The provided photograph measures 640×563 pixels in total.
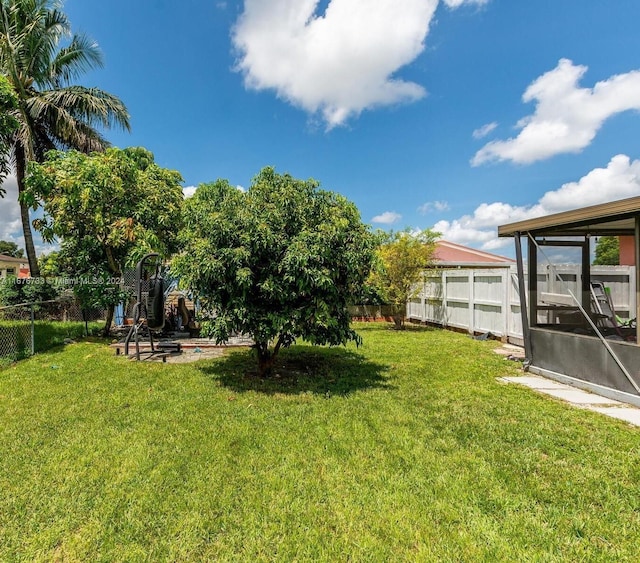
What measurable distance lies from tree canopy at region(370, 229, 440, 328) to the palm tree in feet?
36.9

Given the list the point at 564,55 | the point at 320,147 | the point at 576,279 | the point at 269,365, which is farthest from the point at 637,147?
the point at 269,365

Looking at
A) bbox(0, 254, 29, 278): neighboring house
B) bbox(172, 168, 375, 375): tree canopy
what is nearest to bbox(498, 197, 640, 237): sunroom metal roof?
bbox(172, 168, 375, 375): tree canopy

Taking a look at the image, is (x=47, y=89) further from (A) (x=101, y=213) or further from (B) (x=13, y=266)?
(B) (x=13, y=266)

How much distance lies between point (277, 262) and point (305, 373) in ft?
6.87

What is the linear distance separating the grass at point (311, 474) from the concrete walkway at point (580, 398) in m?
0.33

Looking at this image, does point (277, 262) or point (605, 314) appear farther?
point (605, 314)

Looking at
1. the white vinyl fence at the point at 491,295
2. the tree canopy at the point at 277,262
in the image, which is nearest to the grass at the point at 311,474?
the tree canopy at the point at 277,262

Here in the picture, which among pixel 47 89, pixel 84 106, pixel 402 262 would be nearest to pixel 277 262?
pixel 402 262

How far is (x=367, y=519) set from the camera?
83.4 inches

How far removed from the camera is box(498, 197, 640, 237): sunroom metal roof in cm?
399

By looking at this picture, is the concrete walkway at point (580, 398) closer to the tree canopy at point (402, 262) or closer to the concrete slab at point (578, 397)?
the concrete slab at point (578, 397)

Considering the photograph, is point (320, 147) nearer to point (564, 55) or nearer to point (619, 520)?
point (564, 55)

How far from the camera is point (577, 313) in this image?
212 inches

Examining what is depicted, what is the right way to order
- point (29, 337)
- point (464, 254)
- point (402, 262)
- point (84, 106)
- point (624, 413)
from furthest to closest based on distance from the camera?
point (464, 254), point (84, 106), point (402, 262), point (29, 337), point (624, 413)
